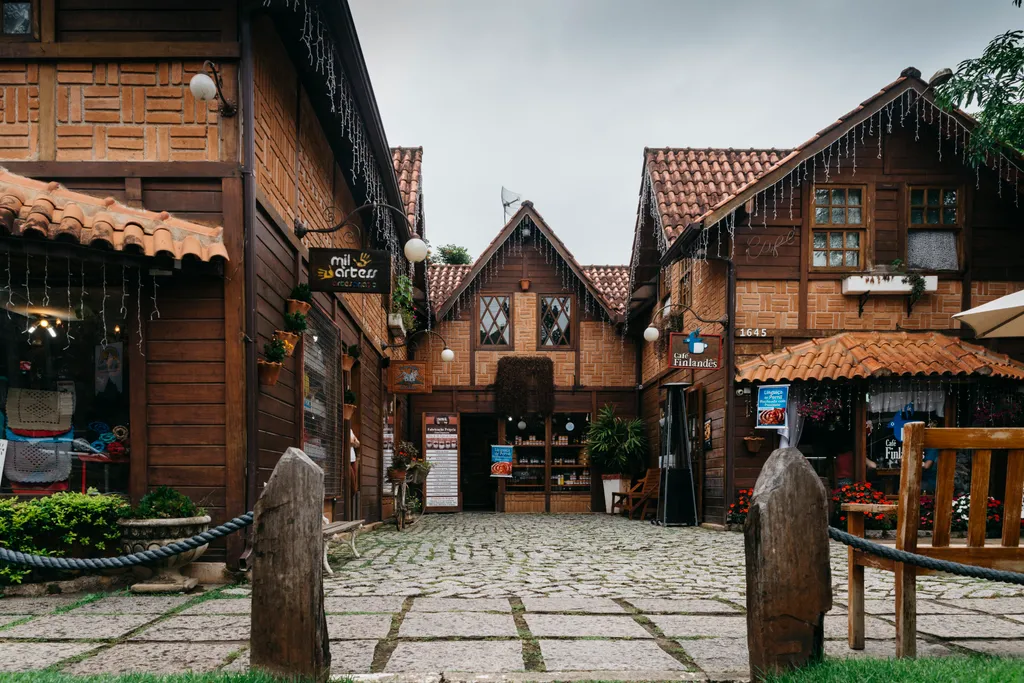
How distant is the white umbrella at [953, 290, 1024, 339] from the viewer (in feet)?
21.2

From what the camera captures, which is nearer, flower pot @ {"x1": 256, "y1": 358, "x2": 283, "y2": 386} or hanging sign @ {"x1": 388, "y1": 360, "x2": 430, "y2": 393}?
flower pot @ {"x1": 256, "y1": 358, "x2": 283, "y2": 386}

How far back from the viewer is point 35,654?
11.7ft

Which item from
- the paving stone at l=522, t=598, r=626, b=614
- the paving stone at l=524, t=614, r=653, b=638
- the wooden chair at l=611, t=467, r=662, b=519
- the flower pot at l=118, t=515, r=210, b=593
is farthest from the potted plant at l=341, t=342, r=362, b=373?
the paving stone at l=524, t=614, r=653, b=638

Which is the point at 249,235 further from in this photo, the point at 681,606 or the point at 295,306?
the point at 681,606

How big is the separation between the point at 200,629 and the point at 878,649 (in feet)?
10.7

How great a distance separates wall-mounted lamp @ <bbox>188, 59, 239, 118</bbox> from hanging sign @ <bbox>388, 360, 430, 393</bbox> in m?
8.38

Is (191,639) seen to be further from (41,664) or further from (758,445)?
(758,445)

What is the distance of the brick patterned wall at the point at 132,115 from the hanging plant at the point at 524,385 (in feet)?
40.0

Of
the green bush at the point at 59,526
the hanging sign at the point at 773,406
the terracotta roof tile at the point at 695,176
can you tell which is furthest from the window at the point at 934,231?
the green bush at the point at 59,526

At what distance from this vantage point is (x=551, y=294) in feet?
61.3

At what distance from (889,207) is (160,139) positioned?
32.5 feet

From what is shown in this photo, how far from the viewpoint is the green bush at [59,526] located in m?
5.37

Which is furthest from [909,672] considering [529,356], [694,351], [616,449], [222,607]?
[529,356]

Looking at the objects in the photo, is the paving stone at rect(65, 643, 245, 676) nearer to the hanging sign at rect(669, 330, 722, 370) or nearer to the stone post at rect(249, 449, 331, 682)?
the stone post at rect(249, 449, 331, 682)
